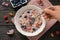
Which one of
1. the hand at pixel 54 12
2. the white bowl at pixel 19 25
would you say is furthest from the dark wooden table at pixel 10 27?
the hand at pixel 54 12

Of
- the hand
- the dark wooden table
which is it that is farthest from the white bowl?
the hand

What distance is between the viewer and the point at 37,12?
3.86 ft

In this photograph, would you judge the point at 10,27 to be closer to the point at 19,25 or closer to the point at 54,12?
the point at 19,25

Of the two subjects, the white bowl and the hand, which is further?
the white bowl

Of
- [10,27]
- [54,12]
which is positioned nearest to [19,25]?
[10,27]

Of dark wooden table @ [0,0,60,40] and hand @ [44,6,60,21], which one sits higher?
hand @ [44,6,60,21]

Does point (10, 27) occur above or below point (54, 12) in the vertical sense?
below

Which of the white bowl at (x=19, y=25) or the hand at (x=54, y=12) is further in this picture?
the white bowl at (x=19, y=25)

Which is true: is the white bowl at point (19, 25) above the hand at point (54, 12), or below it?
below

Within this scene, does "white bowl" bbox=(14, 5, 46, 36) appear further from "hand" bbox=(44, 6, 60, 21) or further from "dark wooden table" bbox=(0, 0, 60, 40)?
"hand" bbox=(44, 6, 60, 21)

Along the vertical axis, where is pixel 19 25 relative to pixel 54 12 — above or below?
below

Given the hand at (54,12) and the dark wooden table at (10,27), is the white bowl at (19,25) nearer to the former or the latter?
the dark wooden table at (10,27)

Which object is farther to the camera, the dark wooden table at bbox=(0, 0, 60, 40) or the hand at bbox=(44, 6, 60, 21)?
the dark wooden table at bbox=(0, 0, 60, 40)

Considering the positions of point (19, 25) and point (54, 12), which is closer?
point (54, 12)
